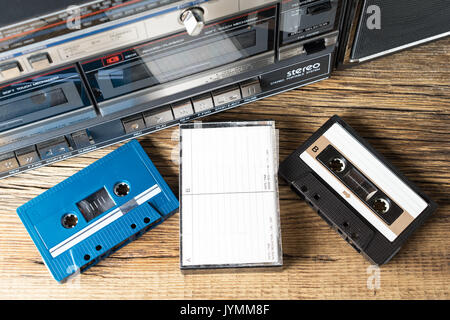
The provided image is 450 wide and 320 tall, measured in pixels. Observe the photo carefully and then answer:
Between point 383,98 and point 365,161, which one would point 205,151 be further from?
point 383,98

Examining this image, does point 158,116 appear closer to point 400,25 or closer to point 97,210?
point 97,210

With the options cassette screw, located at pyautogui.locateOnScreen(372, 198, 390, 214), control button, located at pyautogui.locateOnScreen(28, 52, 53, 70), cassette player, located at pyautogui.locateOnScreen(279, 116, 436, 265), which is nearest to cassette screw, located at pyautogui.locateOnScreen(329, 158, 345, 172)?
cassette player, located at pyautogui.locateOnScreen(279, 116, 436, 265)

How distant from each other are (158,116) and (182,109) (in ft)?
0.20

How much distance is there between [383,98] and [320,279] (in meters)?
0.50

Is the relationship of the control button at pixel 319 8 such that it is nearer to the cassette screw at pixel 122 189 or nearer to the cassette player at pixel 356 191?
the cassette player at pixel 356 191

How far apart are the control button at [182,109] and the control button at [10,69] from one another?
1.30ft

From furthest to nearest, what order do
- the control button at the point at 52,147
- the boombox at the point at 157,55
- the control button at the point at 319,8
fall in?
1. the control button at the point at 52,147
2. the control button at the point at 319,8
3. the boombox at the point at 157,55

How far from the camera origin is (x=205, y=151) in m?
1.31

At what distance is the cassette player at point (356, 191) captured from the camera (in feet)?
4.11

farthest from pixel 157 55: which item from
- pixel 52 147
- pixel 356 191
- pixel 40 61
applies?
pixel 356 191

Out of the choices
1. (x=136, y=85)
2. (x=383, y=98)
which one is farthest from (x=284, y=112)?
(x=136, y=85)

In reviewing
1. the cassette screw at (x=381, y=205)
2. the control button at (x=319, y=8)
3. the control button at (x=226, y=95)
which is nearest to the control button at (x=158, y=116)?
the control button at (x=226, y=95)

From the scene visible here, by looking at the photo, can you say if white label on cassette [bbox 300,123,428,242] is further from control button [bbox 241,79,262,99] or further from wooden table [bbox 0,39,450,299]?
control button [bbox 241,79,262,99]

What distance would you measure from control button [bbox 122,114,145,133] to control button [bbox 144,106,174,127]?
14 millimetres
